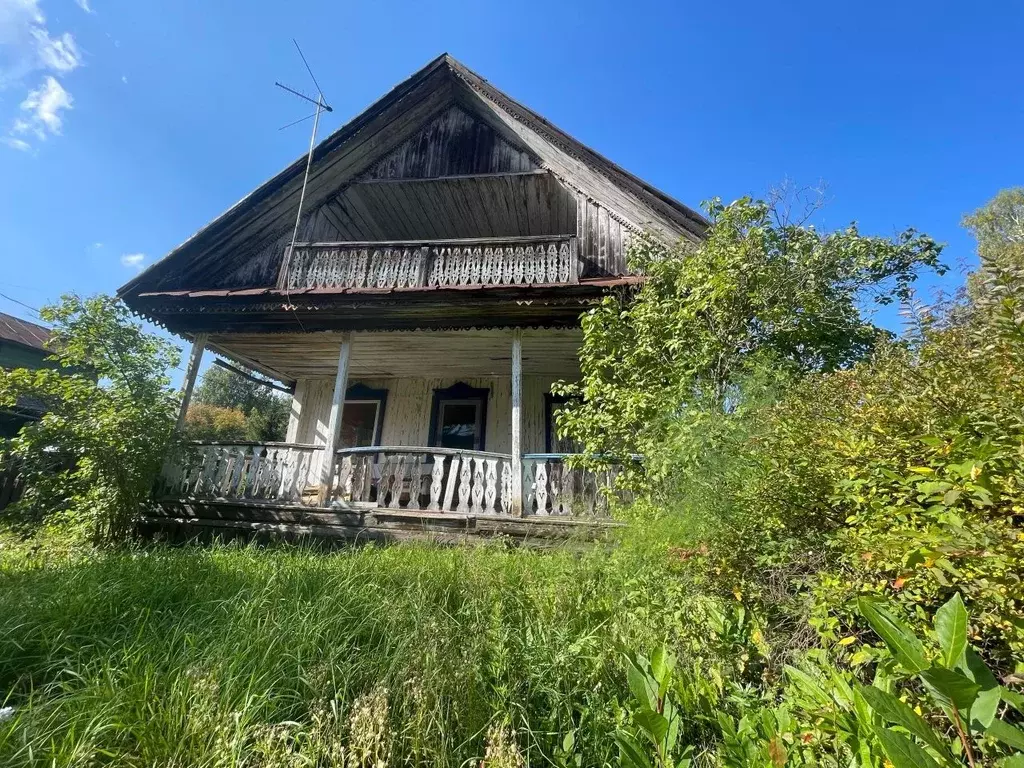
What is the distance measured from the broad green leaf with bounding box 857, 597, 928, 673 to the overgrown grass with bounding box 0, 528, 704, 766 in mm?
1378

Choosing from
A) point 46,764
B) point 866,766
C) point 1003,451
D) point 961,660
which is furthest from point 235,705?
point 1003,451

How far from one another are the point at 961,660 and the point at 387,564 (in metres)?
4.07

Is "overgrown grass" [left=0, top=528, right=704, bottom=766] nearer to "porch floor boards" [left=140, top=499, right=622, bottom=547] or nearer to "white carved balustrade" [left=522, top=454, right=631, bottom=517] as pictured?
"porch floor boards" [left=140, top=499, right=622, bottom=547]

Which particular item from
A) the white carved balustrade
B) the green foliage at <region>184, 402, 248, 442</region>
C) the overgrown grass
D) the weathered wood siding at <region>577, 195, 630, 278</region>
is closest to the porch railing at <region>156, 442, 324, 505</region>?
the overgrown grass

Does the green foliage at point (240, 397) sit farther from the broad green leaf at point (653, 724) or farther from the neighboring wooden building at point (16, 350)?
the broad green leaf at point (653, 724)

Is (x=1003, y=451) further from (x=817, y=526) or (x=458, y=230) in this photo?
(x=458, y=230)

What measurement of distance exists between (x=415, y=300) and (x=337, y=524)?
3477 mm

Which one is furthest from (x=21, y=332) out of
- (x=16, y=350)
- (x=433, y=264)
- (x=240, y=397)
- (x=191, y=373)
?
(x=433, y=264)

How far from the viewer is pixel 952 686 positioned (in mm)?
762

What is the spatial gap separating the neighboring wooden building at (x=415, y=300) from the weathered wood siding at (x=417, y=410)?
45 mm

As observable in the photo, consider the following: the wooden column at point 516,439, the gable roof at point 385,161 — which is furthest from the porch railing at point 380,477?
the gable roof at point 385,161

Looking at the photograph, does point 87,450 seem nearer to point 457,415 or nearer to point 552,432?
point 457,415

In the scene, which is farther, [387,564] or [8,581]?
[387,564]

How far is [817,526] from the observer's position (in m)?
2.54
